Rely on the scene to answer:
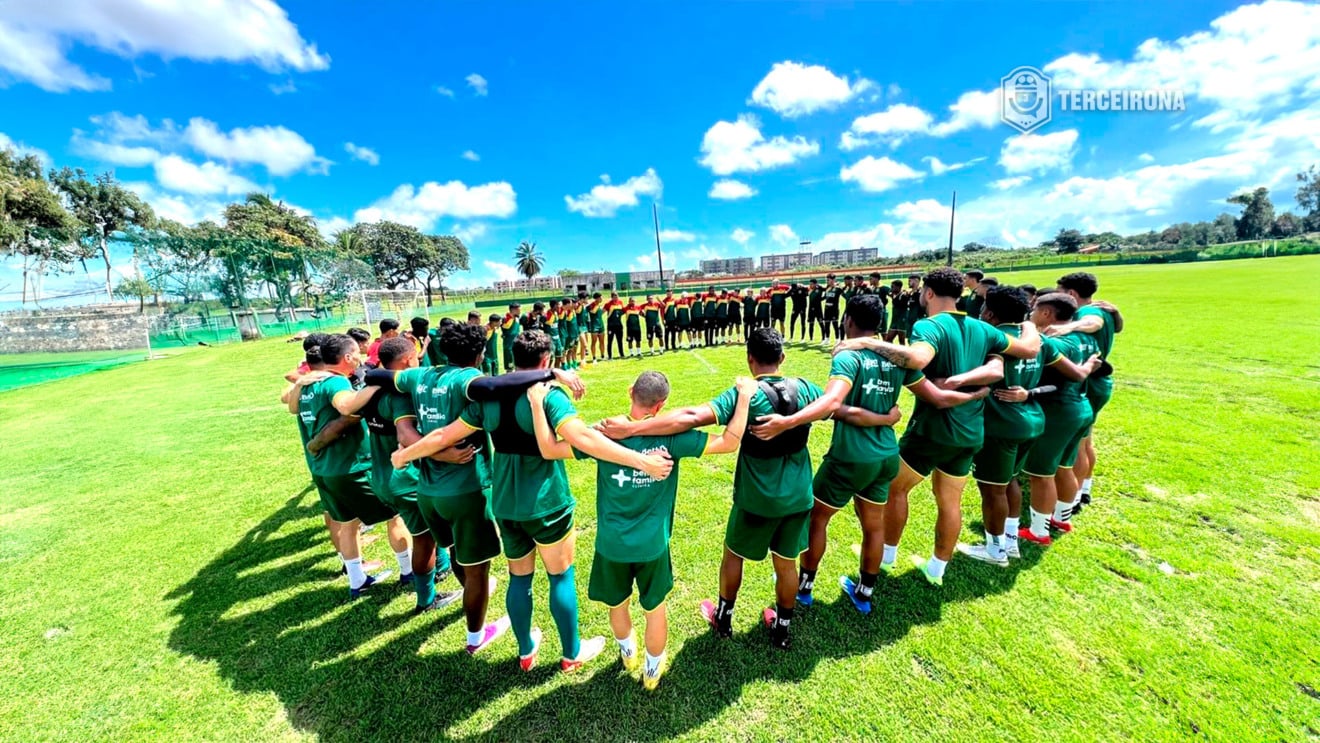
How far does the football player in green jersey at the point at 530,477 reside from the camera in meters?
2.32

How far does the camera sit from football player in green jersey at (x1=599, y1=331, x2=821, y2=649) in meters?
2.36

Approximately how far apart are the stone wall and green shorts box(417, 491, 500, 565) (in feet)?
103

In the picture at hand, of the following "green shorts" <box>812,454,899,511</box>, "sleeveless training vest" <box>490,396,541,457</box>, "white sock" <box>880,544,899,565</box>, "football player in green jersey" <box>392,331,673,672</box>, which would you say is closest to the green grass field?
"white sock" <box>880,544,899,565</box>

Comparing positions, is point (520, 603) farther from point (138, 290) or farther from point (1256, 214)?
point (1256, 214)

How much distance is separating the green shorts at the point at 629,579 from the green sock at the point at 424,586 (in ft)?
5.59

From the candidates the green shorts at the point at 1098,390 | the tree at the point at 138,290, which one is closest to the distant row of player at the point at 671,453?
the green shorts at the point at 1098,390

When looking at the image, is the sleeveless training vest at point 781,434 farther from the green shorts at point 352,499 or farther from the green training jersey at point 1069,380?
the green shorts at point 352,499

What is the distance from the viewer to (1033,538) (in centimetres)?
401

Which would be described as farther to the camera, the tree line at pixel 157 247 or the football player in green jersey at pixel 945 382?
the tree line at pixel 157 247

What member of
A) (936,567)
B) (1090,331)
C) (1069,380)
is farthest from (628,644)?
(1090,331)

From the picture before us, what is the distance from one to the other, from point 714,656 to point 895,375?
7.22 feet

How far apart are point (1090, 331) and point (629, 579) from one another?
14.2 feet

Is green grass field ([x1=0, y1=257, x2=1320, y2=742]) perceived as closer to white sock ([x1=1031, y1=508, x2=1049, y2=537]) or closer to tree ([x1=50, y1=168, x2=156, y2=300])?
white sock ([x1=1031, y1=508, x2=1049, y2=537])

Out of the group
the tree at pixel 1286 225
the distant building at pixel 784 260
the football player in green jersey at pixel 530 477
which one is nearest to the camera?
the football player in green jersey at pixel 530 477
